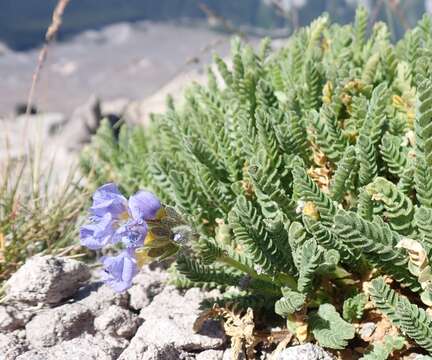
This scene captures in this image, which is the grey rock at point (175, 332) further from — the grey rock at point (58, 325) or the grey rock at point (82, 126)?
the grey rock at point (82, 126)

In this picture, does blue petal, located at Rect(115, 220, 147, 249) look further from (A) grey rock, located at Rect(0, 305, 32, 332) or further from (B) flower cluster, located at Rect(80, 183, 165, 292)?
(A) grey rock, located at Rect(0, 305, 32, 332)

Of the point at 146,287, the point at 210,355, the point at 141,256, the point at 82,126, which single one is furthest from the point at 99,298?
the point at 82,126

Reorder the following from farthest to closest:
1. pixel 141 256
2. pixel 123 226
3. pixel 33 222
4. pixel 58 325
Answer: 1. pixel 33 222
2. pixel 58 325
3. pixel 141 256
4. pixel 123 226

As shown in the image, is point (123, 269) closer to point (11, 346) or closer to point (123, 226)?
point (123, 226)

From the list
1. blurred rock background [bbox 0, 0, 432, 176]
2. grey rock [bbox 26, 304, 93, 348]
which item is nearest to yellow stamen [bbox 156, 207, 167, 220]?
grey rock [bbox 26, 304, 93, 348]

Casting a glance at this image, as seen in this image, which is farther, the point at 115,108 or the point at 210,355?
the point at 115,108

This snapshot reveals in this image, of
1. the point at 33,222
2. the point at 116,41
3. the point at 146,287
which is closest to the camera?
the point at 146,287

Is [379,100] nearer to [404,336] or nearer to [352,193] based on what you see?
[352,193]
